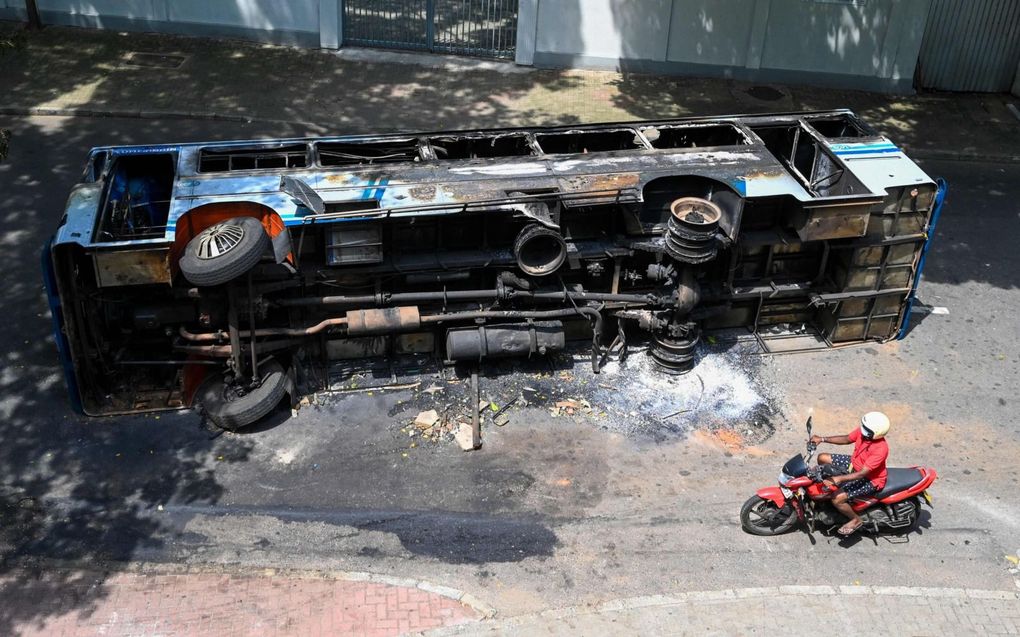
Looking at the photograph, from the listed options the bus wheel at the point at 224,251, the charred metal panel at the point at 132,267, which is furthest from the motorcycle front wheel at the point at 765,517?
the charred metal panel at the point at 132,267

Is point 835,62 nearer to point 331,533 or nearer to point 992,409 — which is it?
point 992,409

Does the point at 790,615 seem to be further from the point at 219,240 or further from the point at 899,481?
the point at 219,240

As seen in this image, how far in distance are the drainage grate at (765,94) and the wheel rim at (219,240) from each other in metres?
11.7

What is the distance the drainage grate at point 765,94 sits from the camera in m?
17.9

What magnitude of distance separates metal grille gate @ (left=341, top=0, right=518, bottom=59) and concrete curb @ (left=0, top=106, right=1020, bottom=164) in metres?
3.41

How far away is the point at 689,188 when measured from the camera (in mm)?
10812

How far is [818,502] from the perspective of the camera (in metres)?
8.79

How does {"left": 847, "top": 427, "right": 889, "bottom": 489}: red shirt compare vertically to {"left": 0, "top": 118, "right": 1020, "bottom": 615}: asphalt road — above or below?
above

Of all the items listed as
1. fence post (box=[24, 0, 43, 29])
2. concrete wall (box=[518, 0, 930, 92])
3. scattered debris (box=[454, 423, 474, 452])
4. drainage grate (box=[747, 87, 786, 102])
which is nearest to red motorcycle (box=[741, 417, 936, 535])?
scattered debris (box=[454, 423, 474, 452])

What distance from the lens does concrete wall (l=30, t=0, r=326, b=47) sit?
727 inches

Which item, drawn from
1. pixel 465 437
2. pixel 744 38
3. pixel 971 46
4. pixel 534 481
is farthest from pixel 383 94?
pixel 971 46

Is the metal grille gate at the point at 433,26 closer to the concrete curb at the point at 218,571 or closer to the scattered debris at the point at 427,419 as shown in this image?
the scattered debris at the point at 427,419

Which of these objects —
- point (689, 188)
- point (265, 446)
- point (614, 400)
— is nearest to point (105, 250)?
point (265, 446)

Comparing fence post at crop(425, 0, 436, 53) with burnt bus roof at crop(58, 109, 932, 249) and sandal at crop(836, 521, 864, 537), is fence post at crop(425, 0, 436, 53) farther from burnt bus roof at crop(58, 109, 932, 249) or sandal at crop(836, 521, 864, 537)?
sandal at crop(836, 521, 864, 537)
